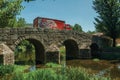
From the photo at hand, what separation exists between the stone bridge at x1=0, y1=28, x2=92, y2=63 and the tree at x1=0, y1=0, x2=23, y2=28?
9685mm

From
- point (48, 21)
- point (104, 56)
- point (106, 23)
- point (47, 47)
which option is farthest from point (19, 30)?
point (106, 23)

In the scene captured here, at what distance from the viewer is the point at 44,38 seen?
30281 millimetres

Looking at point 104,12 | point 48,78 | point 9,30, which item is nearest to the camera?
point 48,78

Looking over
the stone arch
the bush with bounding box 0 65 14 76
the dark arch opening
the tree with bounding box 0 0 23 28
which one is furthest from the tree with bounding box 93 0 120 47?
the bush with bounding box 0 65 14 76

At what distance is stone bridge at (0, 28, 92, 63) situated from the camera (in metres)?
27.2

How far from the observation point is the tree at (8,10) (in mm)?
39928

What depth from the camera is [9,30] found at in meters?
26.8

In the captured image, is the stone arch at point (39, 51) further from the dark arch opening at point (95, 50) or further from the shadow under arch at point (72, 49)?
the dark arch opening at point (95, 50)

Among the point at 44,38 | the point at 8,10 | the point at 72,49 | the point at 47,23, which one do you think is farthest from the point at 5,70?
the point at 8,10

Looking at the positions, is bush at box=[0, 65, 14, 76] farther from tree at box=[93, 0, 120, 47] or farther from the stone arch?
tree at box=[93, 0, 120, 47]

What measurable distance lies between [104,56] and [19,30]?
47.9 feet

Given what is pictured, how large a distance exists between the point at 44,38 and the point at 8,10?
1250 centimetres

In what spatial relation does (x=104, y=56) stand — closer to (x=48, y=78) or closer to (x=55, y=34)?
(x=55, y=34)

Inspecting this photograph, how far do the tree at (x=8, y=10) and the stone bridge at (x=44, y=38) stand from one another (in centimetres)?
969
